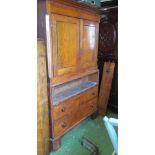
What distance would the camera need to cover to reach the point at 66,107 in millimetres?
2021

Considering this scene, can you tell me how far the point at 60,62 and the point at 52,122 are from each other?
66cm

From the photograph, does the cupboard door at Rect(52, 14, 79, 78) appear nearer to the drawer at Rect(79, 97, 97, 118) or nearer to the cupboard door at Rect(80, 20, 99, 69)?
the cupboard door at Rect(80, 20, 99, 69)

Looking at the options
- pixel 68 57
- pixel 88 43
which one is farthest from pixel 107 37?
pixel 68 57

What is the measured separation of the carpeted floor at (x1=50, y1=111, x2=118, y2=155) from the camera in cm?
197

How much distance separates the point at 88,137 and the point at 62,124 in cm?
45

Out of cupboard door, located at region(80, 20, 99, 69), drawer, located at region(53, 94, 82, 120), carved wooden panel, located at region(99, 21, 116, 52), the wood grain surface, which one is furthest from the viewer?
carved wooden panel, located at region(99, 21, 116, 52)

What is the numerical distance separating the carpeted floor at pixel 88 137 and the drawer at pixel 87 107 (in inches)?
7.9

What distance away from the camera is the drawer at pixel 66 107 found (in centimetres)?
189

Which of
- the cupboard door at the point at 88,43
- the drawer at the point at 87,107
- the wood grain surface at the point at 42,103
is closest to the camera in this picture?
the wood grain surface at the point at 42,103

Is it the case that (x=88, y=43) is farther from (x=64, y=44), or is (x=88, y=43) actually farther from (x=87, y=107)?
(x=87, y=107)

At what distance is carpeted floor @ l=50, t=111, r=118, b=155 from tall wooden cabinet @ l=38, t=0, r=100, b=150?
148 millimetres

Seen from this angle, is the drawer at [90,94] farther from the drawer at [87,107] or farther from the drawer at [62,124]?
the drawer at [62,124]

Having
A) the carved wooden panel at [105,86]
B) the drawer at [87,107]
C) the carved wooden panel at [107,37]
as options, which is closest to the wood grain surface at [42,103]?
the drawer at [87,107]

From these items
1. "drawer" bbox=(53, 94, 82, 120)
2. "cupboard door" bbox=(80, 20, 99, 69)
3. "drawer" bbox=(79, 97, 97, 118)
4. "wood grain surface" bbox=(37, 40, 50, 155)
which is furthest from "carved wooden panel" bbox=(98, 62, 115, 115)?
Result: "wood grain surface" bbox=(37, 40, 50, 155)
